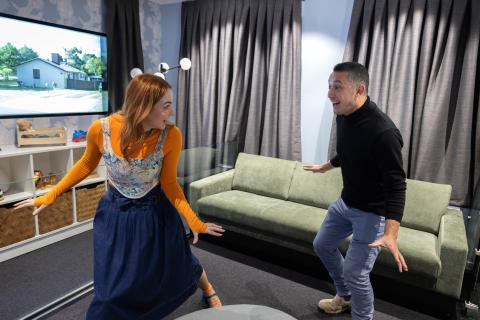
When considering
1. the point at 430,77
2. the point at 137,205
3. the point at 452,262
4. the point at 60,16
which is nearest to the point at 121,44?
the point at 60,16

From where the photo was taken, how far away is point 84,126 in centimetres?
360

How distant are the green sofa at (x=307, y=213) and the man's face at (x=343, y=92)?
1.07 m

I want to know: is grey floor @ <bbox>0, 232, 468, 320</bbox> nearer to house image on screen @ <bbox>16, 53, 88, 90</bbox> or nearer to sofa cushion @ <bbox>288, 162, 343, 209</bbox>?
sofa cushion @ <bbox>288, 162, 343, 209</bbox>

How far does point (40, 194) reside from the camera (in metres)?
2.87

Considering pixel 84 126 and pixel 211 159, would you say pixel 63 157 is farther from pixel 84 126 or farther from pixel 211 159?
pixel 211 159

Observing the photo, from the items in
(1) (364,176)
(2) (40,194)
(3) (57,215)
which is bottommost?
A: (3) (57,215)

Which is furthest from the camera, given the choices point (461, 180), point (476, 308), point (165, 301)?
point (461, 180)

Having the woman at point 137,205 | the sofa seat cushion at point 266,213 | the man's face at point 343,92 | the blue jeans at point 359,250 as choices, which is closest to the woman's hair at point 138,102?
the woman at point 137,205

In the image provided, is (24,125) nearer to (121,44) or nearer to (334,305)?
(121,44)

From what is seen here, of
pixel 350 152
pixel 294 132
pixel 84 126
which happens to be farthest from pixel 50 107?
pixel 350 152

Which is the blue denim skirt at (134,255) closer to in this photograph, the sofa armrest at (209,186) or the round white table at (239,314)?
the round white table at (239,314)

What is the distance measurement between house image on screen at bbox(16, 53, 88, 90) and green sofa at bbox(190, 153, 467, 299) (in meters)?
1.59

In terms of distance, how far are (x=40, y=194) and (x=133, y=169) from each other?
1802mm

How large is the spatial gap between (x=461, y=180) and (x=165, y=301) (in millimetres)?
2390
